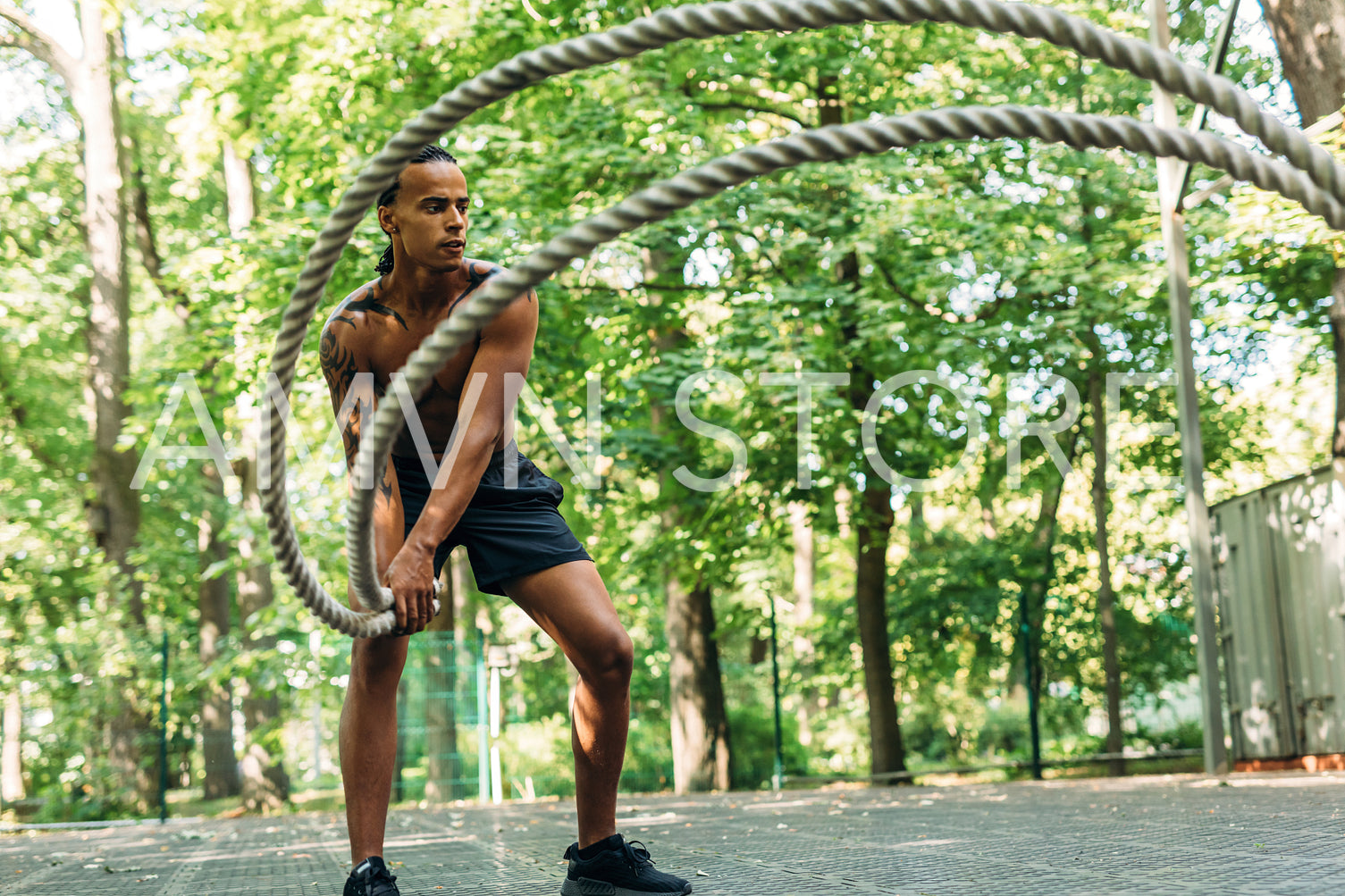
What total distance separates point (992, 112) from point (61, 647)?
1489 cm

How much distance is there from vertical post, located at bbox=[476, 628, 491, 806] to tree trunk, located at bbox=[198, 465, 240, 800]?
11.3 feet

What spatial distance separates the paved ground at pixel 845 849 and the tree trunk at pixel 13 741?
290 inches

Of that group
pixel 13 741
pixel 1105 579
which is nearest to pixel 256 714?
pixel 13 741

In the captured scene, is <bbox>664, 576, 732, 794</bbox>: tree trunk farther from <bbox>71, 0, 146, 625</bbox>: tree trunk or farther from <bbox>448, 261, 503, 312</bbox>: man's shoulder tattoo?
<bbox>448, 261, 503, 312</bbox>: man's shoulder tattoo

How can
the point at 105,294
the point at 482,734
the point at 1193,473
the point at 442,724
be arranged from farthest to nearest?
1. the point at 105,294
2. the point at 442,724
3. the point at 482,734
4. the point at 1193,473

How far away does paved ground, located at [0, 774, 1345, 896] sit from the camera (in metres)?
3.12

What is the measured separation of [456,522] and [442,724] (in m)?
10.5

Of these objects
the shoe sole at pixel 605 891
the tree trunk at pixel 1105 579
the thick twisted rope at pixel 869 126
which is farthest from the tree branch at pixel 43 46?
the thick twisted rope at pixel 869 126

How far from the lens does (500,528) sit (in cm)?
299

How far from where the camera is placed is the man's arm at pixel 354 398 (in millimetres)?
2951

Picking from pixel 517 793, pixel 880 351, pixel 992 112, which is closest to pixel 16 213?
pixel 517 793

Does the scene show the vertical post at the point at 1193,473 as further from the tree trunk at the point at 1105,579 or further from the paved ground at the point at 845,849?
the tree trunk at the point at 1105,579

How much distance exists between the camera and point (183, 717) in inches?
630

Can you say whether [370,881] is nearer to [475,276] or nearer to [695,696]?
[475,276]
